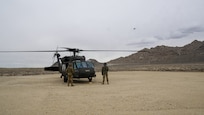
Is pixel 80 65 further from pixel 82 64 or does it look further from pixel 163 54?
pixel 163 54

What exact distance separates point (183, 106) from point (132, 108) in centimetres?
168

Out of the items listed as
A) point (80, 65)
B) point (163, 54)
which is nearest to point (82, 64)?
point (80, 65)

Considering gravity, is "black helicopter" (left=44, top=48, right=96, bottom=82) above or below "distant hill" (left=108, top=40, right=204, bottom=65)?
below

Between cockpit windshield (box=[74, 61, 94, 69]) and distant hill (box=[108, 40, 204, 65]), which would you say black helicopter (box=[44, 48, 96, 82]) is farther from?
distant hill (box=[108, 40, 204, 65])

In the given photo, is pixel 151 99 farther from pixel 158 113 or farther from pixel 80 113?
pixel 80 113

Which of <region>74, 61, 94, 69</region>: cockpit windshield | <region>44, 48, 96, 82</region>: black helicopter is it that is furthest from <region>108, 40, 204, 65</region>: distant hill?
<region>74, 61, 94, 69</region>: cockpit windshield

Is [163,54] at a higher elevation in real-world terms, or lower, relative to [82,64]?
higher

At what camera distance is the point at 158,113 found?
8031 mm

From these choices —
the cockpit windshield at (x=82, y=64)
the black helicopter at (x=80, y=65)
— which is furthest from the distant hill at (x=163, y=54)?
the cockpit windshield at (x=82, y=64)

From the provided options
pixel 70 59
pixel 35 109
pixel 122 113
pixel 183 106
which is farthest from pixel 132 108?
pixel 70 59

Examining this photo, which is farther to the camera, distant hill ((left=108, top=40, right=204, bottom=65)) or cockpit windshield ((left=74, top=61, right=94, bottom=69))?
distant hill ((left=108, top=40, right=204, bottom=65))

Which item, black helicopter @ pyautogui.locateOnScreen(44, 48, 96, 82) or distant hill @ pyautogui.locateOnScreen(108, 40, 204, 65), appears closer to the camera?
black helicopter @ pyautogui.locateOnScreen(44, 48, 96, 82)

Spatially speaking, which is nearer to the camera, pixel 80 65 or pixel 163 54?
pixel 80 65

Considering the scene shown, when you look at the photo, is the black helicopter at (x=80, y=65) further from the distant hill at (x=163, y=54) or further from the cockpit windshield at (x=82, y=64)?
the distant hill at (x=163, y=54)
